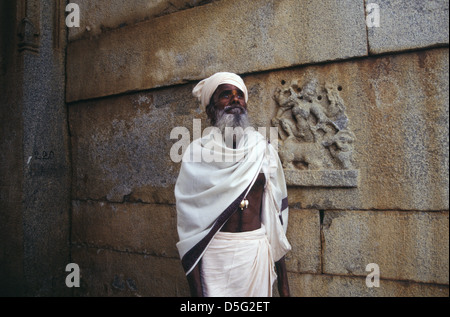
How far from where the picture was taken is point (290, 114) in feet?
9.09

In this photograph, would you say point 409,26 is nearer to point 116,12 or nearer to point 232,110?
point 232,110

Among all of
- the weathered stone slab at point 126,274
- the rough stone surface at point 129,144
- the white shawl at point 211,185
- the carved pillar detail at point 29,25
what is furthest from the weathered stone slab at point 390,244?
the carved pillar detail at point 29,25

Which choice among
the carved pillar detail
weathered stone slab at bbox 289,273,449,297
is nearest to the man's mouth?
weathered stone slab at bbox 289,273,449,297

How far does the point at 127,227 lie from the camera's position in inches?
136

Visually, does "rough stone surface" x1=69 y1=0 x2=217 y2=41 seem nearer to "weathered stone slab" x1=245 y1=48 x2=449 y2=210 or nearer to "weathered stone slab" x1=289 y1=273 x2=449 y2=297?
"weathered stone slab" x1=245 y1=48 x2=449 y2=210

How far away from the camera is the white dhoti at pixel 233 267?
1.95 m

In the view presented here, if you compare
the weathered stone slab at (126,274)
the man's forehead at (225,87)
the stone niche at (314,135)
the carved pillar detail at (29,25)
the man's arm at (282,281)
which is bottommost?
the weathered stone slab at (126,274)

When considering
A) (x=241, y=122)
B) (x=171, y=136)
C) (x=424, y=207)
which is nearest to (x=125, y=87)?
(x=171, y=136)

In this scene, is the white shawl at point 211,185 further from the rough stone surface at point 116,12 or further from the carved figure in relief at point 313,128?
the rough stone surface at point 116,12

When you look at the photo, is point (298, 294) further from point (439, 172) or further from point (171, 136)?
point (171, 136)

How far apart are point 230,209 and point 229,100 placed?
2.50 ft

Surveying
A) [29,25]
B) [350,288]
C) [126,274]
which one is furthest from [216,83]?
[29,25]

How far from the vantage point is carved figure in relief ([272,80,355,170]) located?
8.47ft

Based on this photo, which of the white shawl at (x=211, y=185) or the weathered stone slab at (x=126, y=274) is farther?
the weathered stone slab at (x=126, y=274)
